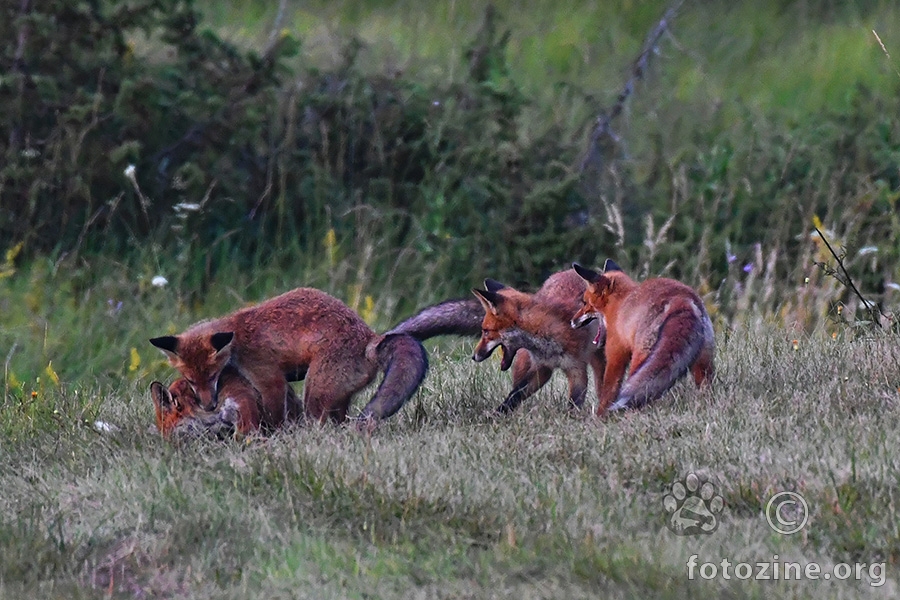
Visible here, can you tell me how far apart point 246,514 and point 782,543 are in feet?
6.71

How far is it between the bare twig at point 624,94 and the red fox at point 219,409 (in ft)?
18.5

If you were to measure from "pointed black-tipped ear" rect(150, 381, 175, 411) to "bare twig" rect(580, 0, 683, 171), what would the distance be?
19.1 ft

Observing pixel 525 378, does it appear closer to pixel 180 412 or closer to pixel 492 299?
pixel 492 299

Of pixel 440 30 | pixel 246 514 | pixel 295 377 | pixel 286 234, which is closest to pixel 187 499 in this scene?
pixel 246 514

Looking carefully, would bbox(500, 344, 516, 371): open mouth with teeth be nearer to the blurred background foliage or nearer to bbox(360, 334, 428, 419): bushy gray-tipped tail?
bbox(360, 334, 428, 419): bushy gray-tipped tail

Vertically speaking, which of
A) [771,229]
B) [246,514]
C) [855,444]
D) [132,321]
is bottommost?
[132,321]

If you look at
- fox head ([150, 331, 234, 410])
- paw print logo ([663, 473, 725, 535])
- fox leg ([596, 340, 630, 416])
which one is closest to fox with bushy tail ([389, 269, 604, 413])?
fox leg ([596, 340, 630, 416])

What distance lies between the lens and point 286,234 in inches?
441

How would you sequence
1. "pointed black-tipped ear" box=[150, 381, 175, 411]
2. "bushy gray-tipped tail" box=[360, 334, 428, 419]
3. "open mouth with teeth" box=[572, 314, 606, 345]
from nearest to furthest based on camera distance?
"bushy gray-tipped tail" box=[360, 334, 428, 419]
"pointed black-tipped ear" box=[150, 381, 175, 411]
"open mouth with teeth" box=[572, 314, 606, 345]

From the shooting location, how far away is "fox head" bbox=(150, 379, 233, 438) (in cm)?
618

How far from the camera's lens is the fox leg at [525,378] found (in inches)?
265

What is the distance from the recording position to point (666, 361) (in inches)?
231

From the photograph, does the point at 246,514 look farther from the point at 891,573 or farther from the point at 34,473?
the point at 891,573

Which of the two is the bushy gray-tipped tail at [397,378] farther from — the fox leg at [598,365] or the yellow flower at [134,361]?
the yellow flower at [134,361]
